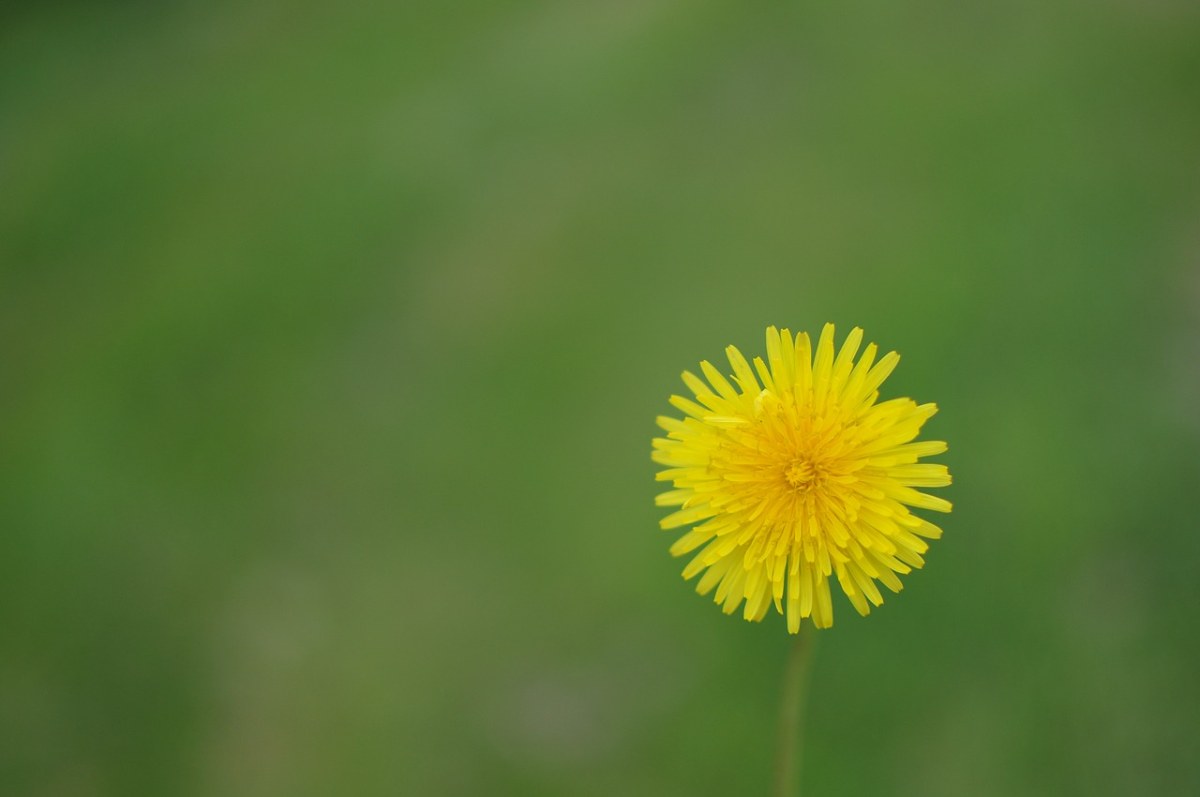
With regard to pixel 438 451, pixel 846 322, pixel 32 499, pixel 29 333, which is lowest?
pixel 32 499

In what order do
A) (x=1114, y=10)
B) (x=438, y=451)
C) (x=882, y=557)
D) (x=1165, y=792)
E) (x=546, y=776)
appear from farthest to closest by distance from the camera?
(x=1114, y=10) < (x=438, y=451) < (x=546, y=776) < (x=1165, y=792) < (x=882, y=557)

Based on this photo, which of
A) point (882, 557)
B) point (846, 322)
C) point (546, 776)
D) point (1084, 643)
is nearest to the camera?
point (882, 557)

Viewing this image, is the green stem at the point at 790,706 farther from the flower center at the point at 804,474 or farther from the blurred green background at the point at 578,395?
the blurred green background at the point at 578,395

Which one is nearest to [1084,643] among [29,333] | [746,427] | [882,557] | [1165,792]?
[1165,792]

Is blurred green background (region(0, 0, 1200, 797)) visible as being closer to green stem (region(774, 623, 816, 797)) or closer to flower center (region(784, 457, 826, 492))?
green stem (region(774, 623, 816, 797))

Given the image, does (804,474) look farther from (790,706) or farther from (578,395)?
(578,395)

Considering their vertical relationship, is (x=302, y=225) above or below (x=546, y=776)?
above

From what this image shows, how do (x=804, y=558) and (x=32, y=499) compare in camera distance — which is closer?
(x=804, y=558)

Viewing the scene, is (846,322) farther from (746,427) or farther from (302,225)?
(302,225)
